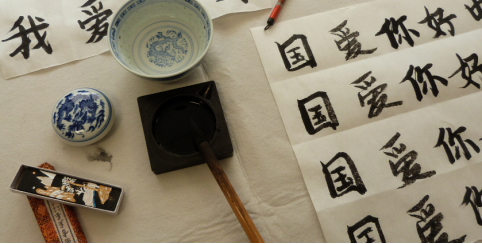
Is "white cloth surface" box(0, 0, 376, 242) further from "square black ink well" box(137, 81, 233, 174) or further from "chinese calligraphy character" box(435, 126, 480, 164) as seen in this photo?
"chinese calligraphy character" box(435, 126, 480, 164)

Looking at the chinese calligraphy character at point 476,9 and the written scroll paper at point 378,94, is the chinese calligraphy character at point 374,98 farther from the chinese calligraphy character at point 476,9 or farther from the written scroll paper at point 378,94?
the chinese calligraphy character at point 476,9

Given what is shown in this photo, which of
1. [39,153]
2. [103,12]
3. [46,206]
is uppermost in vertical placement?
[103,12]

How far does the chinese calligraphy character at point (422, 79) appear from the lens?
22.1 inches

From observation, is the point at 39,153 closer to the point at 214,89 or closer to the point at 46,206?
the point at 46,206

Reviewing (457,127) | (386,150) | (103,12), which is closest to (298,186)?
(386,150)

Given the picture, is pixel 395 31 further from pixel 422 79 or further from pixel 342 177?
pixel 342 177

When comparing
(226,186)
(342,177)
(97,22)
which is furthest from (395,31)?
(97,22)

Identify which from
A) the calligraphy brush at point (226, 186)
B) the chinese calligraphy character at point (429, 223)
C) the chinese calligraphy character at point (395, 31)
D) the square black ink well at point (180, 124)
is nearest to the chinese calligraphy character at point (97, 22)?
the square black ink well at point (180, 124)

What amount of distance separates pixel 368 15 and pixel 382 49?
0.29 feet

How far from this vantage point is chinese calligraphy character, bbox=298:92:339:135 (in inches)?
21.4

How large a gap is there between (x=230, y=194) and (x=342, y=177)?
22 cm

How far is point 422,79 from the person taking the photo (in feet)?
A: 1.87

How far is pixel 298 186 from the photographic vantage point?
52cm

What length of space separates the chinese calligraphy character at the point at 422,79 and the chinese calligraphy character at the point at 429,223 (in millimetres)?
214
